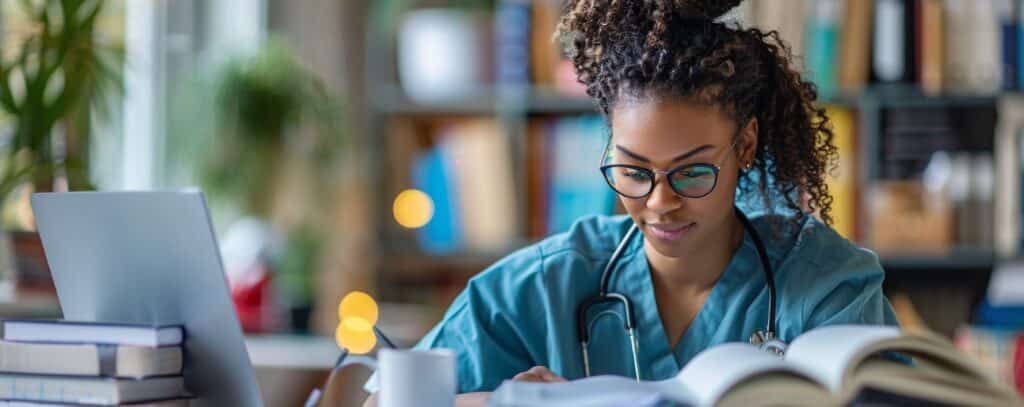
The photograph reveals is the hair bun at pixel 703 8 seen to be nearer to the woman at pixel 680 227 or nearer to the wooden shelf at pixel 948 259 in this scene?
the woman at pixel 680 227

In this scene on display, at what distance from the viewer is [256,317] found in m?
3.03

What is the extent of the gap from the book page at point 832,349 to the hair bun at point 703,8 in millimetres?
528

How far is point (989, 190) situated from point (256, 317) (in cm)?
167

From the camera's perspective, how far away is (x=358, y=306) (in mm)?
3305

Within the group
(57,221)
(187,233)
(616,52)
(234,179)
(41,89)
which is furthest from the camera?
(234,179)

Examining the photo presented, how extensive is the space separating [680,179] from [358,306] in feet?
6.47

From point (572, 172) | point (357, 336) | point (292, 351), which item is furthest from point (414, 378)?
point (572, 172)

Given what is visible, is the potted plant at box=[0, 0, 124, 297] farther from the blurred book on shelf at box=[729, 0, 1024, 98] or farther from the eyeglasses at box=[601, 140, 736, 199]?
the blurred book on shelf at box=[729, 0, 1024, 98]

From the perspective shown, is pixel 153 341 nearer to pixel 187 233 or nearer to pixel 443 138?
pixel 187 233

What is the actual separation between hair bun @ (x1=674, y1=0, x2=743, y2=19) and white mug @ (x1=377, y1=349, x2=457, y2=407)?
1.75 feet

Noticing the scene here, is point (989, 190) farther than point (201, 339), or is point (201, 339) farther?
point (989, 190)

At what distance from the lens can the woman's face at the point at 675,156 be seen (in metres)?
1.43

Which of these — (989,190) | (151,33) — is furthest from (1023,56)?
(151,33)

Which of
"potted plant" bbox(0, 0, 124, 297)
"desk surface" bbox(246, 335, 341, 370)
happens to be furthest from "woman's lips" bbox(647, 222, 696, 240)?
"desk surface" bbox(246, 335, 341, 370)
